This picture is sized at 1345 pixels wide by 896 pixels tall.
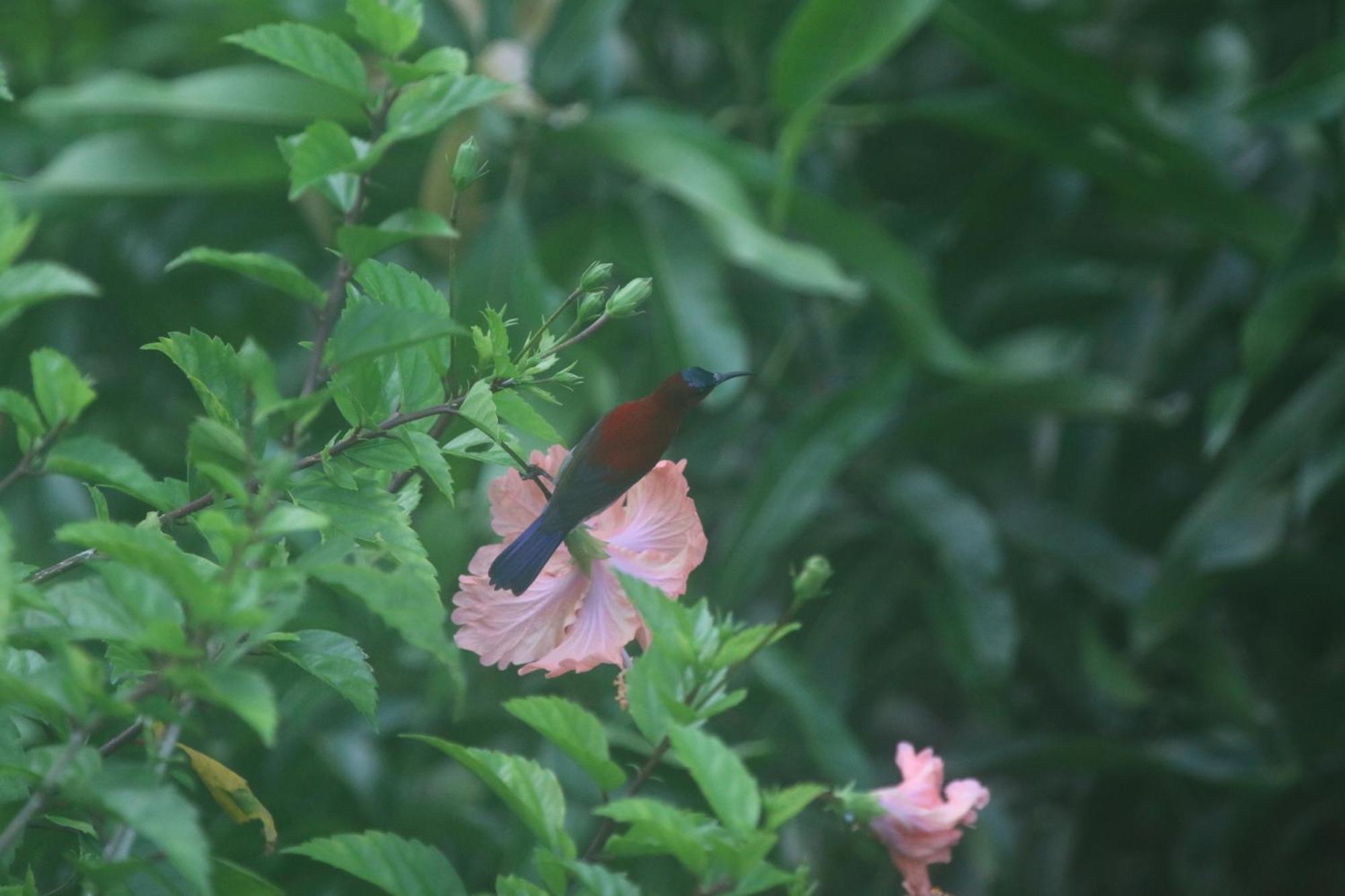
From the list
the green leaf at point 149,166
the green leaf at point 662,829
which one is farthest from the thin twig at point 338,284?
the green leaf at point 149,166

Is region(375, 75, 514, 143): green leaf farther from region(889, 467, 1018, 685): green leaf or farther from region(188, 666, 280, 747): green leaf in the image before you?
region(889, 467, 1018, 685): green leaf

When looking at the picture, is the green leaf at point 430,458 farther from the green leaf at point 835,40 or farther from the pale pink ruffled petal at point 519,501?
the green leaf at point 835,40

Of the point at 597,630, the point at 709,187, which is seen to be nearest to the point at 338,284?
the point at 597,630

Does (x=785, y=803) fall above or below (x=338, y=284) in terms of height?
below

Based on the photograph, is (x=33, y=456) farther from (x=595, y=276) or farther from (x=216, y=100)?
(x=216, y=100)

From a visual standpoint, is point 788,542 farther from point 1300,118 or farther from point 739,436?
point 1300,118

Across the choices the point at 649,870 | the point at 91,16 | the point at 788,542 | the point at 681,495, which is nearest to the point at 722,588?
the point at 788,542
